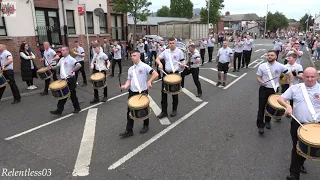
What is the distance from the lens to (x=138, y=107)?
5.33 metres

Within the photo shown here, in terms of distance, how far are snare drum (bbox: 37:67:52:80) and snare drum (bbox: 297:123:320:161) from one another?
26.8 ft

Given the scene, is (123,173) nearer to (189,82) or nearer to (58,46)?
(189,82)

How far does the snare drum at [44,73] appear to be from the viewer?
8.98m

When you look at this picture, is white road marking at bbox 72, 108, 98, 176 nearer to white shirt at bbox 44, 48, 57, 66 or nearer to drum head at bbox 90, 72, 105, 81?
drum head at bbox 90, 72, 105, 81

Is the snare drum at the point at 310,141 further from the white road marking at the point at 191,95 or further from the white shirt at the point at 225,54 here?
the white shirt at the point at 225,54

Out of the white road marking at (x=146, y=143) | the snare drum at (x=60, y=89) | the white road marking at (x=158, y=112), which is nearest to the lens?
the white road marking at (x=146, y=143)

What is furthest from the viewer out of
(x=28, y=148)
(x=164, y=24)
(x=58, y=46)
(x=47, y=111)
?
(x=164, y=24)

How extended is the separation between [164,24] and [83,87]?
31728 mm

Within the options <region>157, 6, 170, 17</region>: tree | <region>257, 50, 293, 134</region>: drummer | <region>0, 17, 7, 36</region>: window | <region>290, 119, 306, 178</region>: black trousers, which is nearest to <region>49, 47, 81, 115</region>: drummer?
<region>257, 50, 293, 134</region>: drummer

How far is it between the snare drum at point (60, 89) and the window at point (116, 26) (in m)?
15.7

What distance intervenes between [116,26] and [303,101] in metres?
20.5

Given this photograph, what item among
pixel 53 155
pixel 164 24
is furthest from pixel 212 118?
pixel 164 24

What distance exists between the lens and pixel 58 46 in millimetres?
16625

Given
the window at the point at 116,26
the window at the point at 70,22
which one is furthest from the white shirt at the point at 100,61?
the window at the point at 116,26
